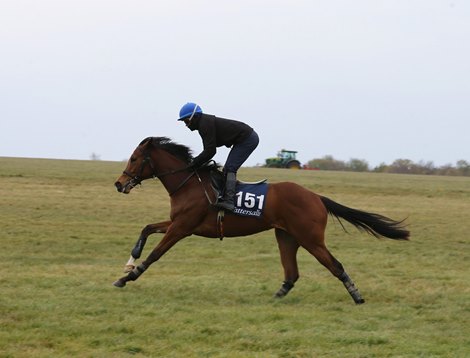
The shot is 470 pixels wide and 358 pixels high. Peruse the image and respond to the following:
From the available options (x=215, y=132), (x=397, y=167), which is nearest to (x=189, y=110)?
(x=215, y=132)

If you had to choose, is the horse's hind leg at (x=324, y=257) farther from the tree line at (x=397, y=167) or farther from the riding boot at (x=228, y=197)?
the tree line at (x=397, y=167)

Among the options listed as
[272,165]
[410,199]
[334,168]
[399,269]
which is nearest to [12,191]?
[410,199]

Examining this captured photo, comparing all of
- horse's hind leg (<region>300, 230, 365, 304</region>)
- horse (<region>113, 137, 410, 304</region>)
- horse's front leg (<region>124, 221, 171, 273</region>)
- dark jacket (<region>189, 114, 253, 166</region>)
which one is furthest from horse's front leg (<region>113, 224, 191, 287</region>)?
horse's hind leg (<region>300, 230, 365, 304</region>)

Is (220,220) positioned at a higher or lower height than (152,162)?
lower

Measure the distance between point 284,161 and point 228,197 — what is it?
64168mm

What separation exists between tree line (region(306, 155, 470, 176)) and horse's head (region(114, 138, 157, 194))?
256 feet

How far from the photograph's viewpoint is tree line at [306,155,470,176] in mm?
88125

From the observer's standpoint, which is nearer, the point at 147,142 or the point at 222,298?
the point at 222,298

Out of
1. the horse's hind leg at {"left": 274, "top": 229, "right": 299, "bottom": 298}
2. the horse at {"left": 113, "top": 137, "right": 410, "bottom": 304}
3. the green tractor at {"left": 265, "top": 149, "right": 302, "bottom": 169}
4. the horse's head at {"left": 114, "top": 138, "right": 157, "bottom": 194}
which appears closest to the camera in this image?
the horse at {"left": 113, "top": 137, "right": 410, "bottom": 304}

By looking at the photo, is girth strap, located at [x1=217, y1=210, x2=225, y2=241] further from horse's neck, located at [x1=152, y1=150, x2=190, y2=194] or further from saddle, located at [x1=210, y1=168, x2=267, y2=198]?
horse's neck, located at [x1=152, y1=150, x2=190, y2=194]

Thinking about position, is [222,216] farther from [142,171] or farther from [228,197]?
[142,171]

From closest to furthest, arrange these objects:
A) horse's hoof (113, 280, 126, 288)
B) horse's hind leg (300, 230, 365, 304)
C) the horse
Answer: horse's hind leg (300, 230, 365, 304)
the horse
horse's hoof (113, 280, 126, 288)

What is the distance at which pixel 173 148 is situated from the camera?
1156 centimetres

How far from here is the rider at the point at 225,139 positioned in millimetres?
10758
